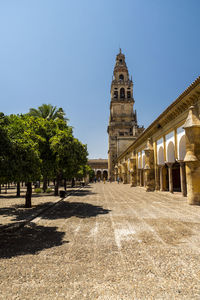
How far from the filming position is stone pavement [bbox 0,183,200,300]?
8.82ft

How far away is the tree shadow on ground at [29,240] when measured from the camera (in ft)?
13.9

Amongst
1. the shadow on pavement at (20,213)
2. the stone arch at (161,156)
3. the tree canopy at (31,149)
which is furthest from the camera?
the stone arch at (161,156)

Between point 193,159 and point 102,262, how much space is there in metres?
8.50

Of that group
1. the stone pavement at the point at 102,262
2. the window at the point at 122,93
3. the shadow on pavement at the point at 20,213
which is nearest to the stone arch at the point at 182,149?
the stone pavement at the point at 102,262

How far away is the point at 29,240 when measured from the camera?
499cm

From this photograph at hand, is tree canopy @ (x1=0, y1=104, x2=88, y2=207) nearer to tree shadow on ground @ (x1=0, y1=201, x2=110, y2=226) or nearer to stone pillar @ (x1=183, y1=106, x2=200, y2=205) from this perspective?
tree shadow on ground @ (x1=0, y1=201, x2=110, y2=226)

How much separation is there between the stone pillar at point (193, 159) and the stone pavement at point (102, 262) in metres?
4.73

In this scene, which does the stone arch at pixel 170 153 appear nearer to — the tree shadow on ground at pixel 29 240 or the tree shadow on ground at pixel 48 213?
the tree shadow on ground at pixel 48 213

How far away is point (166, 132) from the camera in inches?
648

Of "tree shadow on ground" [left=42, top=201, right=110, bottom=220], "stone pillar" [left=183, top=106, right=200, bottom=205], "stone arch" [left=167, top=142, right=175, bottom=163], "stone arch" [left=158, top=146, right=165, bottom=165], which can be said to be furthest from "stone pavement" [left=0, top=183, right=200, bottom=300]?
"stone arch" [left=158, top=146, right=165, bottom=165]

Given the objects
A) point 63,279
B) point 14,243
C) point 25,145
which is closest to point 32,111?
point 25,145

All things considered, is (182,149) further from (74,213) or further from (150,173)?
(74,213)

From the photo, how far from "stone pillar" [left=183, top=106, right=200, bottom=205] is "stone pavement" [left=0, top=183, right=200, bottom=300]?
473cm

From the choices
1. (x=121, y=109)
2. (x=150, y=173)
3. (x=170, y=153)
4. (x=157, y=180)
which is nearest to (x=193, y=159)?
(x=170, y=153)
